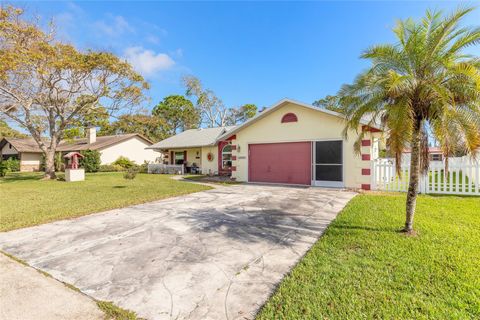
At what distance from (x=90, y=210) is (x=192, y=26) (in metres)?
14.2

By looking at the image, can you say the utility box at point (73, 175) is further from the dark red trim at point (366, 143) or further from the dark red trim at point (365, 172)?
the dark red trim at point (366, 143)

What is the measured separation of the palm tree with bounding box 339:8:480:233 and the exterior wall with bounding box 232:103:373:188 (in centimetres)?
493

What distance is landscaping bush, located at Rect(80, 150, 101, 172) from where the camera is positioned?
26734 mm

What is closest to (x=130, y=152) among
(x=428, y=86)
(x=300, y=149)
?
(x=300, y=149)

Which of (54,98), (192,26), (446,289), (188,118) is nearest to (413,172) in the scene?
(446,289)

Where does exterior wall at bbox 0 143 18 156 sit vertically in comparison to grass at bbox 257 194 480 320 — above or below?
above

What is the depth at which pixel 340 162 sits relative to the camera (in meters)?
11.7

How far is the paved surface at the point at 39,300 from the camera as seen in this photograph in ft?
8.66

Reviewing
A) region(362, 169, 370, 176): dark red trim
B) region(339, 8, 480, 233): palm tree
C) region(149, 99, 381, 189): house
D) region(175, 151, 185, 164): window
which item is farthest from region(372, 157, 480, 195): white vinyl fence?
region(175, 151, 185, 164): window

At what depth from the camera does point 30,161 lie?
34.3 metres

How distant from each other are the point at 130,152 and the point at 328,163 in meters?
27.6

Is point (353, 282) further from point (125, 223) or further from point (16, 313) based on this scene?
point (125, 223)

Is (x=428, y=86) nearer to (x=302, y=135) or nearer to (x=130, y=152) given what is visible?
(x=302, y=135)

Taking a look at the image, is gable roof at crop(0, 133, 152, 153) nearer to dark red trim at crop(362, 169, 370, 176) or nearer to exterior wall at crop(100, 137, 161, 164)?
exterior wall at crop(100, 137, 161, 164)
